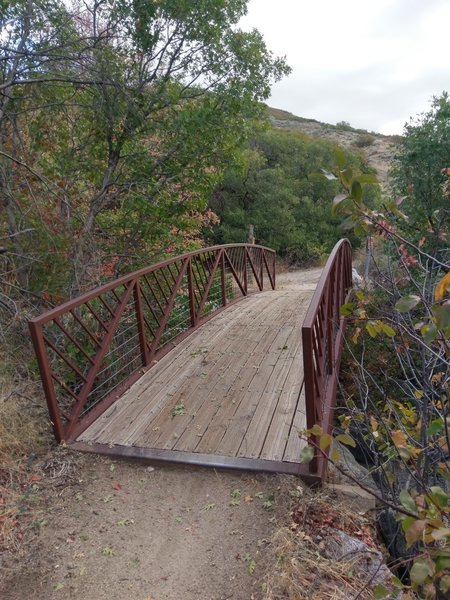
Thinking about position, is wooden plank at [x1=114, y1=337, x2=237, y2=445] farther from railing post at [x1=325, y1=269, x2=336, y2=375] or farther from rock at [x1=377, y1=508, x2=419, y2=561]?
rock at [x1=377, y1=508, x2=419, y2=561]

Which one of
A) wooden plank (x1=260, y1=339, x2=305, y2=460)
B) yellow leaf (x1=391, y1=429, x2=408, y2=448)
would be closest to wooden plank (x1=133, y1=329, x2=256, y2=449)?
wooden plank (x1=260, y1=339, x2=305, y2=460)

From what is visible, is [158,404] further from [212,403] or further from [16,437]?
[16,437]

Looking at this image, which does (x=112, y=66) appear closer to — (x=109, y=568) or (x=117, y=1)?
(x=117, y=1)

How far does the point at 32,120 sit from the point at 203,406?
3.75 metres

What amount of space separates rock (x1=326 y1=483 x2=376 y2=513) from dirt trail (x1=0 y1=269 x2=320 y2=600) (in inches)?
12.3

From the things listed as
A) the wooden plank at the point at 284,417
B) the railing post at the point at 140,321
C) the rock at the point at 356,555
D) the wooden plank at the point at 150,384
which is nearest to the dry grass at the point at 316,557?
the rock at the point at 356,555

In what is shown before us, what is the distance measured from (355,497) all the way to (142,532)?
123 centimetres

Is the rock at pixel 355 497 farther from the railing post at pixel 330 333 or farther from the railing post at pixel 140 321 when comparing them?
the railing post at pixel 140 321

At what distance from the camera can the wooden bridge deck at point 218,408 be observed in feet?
9.67

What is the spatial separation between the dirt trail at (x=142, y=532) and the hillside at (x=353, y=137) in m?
25.7

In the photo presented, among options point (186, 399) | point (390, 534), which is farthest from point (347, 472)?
point (186, 399)

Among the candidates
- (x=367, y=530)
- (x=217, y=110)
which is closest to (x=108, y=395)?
(x=367, y=530)

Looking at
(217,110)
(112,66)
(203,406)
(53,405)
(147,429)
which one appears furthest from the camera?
(217,110)

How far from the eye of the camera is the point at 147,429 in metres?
3.27
